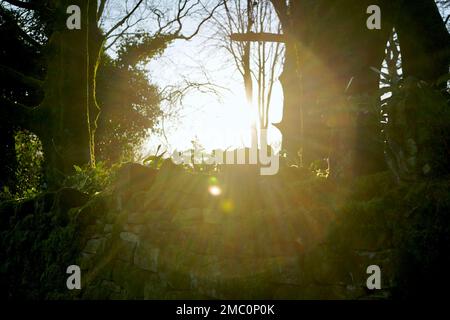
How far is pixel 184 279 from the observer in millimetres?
3150

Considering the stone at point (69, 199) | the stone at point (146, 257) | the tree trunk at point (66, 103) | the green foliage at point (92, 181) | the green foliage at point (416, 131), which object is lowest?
the stone at point (146, 257)

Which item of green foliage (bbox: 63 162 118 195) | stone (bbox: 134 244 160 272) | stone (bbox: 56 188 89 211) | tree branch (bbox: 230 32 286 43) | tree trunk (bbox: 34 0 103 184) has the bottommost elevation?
stone (bbox: 134 244 160 272)

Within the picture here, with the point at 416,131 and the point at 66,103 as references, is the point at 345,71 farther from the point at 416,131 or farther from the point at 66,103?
the point at 66,103

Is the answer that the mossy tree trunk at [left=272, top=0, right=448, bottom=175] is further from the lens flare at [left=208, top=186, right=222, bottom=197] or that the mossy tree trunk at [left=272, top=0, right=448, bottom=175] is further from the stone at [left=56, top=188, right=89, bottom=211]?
the stone at [left=56, top=188, right=89, bottom=211]

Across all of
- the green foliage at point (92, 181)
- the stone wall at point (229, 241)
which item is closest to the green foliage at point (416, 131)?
the stone wall at point (229, 241)

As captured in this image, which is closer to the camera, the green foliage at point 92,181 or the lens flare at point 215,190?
the lens flare at point 215,190

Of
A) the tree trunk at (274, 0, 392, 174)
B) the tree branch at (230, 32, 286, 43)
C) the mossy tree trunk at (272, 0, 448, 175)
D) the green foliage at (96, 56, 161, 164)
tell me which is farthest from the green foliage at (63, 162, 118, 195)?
the green foliage at (96, 56, 161, 164)

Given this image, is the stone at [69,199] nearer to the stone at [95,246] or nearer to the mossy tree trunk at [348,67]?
the stone at [95,246]

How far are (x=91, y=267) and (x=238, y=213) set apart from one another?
1905mm

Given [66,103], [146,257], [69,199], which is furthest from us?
[66,103]

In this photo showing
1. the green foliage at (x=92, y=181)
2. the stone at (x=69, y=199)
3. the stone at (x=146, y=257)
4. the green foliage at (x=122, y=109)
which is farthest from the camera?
the green foliage at (x=122, y=109)

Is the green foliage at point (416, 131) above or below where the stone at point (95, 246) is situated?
above

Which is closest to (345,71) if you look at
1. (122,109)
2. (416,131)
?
(416,131)
